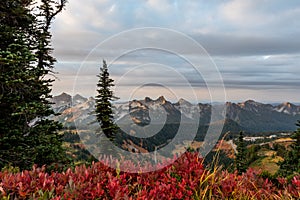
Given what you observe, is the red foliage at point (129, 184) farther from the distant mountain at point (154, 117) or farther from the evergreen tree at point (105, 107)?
the evergreen tree at point (105, 107)

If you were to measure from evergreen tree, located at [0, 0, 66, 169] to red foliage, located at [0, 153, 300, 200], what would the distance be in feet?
27.3

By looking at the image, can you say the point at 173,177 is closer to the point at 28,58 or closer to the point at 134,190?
the point at 134,190

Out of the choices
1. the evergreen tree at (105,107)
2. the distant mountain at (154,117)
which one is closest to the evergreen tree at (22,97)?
the distant mountain at (154,117)

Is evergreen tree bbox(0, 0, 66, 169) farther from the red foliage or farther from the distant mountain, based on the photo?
the red foliage

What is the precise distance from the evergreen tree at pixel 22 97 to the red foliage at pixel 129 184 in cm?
833

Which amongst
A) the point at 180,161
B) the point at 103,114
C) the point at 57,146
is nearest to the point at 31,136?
the point at 57,146

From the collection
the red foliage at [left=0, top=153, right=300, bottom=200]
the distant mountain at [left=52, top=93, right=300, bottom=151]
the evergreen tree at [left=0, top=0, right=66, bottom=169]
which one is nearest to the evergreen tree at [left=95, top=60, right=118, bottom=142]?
the distant mountain at [left=52, top=93, right=300, bottom=151]

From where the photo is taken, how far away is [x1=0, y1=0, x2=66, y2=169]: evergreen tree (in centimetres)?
1182

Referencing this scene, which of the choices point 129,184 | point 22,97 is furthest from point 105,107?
A: point 129,184

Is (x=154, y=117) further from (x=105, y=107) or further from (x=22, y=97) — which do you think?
(x=105, y=107)

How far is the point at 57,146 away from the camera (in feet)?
47.4

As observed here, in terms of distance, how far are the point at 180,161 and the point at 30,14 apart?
14.0 m

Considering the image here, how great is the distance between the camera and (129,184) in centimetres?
372

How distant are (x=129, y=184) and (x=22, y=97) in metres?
10.8
